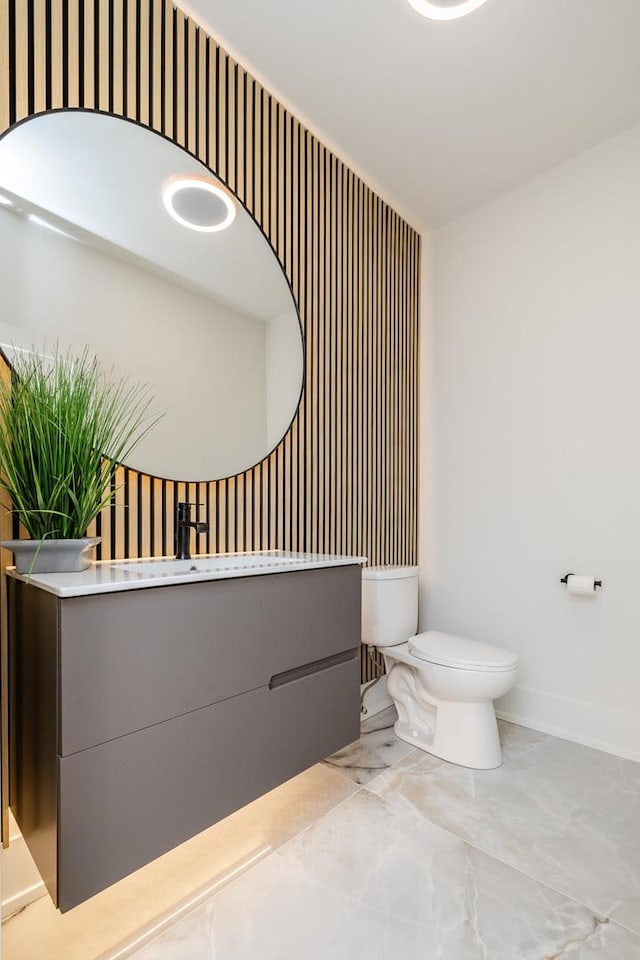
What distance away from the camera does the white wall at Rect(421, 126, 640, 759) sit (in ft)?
6.82

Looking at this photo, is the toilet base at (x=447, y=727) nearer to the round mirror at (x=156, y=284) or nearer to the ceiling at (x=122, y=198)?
the round mirror at (x=156, y=284)

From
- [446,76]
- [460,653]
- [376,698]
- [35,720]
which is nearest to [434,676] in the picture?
[460,653]

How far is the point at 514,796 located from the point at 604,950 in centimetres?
60

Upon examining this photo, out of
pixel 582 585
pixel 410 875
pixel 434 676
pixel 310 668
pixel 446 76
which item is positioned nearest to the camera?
pixel 410 875

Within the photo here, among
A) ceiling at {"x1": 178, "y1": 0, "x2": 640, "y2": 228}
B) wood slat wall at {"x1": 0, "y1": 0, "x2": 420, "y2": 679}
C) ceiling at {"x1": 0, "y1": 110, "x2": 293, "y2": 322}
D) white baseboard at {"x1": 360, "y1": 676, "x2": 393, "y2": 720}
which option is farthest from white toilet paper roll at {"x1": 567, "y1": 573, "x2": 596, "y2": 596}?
ceiling at {"x1": 178, "y1": 0, "x2": 640, "y2": 228}

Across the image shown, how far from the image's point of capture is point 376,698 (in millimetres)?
2383

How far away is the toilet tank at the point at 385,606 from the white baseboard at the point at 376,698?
1.00ft

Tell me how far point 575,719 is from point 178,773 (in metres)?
1.81

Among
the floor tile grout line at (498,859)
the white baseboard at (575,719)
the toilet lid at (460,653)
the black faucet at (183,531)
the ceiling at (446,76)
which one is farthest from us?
the white baseboard at (575,719)

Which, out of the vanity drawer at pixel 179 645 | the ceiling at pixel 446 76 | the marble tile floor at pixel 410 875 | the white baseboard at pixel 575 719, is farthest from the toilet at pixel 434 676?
the ceiling at pixel 446 76

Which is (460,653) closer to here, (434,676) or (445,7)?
(434,676)

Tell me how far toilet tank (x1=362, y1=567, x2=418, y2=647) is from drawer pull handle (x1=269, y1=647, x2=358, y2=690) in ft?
1.81

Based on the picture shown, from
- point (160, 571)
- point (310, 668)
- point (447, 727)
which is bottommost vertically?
point (447, 727)

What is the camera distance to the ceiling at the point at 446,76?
1.62 metres
